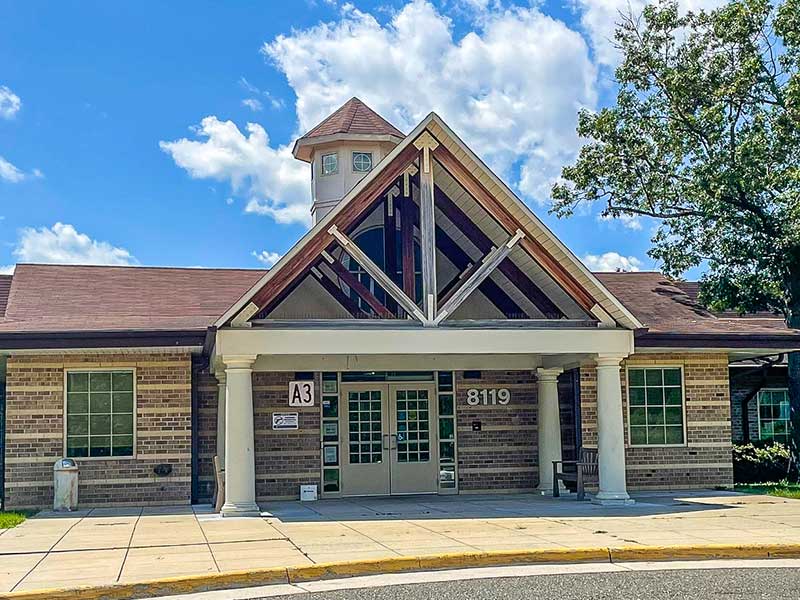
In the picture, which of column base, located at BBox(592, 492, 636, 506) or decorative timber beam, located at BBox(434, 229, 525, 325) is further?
column base, located at BBox(592, 492, 636, 506)

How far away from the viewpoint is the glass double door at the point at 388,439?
1788 centimetres

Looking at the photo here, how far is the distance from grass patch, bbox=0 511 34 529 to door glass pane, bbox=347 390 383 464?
5.45 m

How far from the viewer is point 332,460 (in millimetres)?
17750

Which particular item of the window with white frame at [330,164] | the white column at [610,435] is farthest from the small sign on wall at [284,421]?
the window with white frame at [330,164]

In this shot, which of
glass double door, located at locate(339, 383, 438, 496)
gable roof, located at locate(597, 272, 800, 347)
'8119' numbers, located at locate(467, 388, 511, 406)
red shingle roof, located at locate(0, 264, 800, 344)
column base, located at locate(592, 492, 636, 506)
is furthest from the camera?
'8119' numbers, located at locate(467, 388, 511, 406)

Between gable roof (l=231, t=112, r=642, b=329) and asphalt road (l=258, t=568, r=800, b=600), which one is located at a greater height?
gable roof (l=231, t=112, r=642, b=329)

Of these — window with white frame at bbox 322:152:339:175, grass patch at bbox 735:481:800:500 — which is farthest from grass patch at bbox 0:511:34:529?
grass patch at bbox 735:481:800:500

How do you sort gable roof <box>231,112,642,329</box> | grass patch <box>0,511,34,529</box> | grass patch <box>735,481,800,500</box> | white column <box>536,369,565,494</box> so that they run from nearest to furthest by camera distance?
grass patch <box>0,511,34,529</box> → gable roof <box>231,112,642,329</box> → grass patch <box>735,481,800,500</box> → white column <box>536,369,565,494</box>

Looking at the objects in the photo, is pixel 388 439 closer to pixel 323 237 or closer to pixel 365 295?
pixel 365 295

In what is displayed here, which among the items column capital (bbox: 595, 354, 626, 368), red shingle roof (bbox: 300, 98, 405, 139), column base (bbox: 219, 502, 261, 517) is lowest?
column base (bbox: 219, 502, 261, 517)

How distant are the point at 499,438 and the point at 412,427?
159 cm

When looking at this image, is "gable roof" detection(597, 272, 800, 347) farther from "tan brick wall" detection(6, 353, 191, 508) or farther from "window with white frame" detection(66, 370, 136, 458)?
"window with white frame" detection(66, 370, 136, 458)

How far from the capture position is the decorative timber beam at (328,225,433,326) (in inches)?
547

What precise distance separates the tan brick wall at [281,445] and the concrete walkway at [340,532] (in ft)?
3.48
